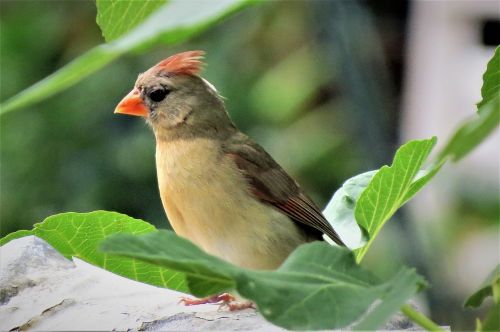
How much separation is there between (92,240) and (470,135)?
83 centimetres

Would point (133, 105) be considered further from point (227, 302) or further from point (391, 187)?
point (391, 187)

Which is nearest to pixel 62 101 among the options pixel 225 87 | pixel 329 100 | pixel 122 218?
pixel 225 87

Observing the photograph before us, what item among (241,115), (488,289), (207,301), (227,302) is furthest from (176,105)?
(241,115)

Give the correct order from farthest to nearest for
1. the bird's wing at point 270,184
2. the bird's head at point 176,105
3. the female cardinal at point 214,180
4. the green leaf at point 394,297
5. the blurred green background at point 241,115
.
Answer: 1. the blurred green background at point 241,115
2. the bird's head at point 176,105
3. the bird's wing at point 270,184
4. the female cardinal at point 214,180
5. the green leaf at point 394,297

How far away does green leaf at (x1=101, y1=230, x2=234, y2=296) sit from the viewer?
2.52 ft

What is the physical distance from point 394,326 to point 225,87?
411 cm

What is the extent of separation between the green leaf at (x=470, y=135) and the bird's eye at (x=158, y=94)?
6.94ft

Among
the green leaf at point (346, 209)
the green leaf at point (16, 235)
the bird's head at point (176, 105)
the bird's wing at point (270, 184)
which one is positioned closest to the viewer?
the green leaf at point (16, 235)

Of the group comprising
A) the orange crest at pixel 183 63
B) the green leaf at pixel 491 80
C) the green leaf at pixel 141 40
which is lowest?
the orange crest at pixel 183 63

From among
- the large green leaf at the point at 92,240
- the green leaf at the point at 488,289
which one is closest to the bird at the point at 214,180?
the large green leaf at the point at 92,240

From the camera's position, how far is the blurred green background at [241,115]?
197 inches

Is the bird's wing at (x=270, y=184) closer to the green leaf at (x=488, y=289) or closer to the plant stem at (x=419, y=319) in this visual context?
the green leaf at (x=488, y=289)

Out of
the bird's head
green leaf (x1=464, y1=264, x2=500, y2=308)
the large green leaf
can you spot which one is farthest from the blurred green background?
green leaf (x1=464, y1=264, x2=500, y2=308)

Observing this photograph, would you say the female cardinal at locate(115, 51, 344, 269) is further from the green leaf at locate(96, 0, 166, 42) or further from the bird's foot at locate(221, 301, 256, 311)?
the green leaf at locate(96, 0, 166, 42)
